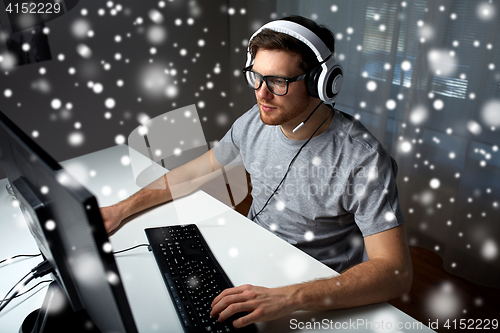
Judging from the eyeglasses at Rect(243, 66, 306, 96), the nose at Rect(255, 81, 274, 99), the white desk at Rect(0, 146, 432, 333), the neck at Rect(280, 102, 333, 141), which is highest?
the eyeglasses at Rect(243, 66, 306, 96)

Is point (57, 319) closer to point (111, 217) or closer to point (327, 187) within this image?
point (111, 217)

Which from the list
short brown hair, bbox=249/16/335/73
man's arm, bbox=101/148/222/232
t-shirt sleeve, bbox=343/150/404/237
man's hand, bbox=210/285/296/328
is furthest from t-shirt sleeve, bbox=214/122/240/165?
man's hand, bbox=210/285/296/328

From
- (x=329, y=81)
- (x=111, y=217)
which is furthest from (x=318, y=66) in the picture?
(x=111, y=217)

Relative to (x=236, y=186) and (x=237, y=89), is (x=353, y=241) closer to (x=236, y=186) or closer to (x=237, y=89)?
(x=236, y=186)

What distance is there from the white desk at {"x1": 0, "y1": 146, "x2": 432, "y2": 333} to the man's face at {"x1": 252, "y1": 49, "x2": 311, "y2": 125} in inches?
13.1

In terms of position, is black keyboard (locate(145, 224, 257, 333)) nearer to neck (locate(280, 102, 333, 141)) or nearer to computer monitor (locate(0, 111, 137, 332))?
computer monitor (locate(0, 111, 137, 332))

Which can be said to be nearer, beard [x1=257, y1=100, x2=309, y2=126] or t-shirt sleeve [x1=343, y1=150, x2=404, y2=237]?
t-shirt sleeve [x1=343, y1=150, x2=404, y2=237]

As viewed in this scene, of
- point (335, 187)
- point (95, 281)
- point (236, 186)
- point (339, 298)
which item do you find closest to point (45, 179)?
point (95, 281)

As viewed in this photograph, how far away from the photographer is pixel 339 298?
33.4 inches

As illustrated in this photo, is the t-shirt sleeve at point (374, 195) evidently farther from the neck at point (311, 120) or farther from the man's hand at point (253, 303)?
the man's hand at point (253, 303)

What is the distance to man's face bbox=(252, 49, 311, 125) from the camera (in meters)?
1.09

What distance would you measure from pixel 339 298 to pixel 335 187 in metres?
0.34

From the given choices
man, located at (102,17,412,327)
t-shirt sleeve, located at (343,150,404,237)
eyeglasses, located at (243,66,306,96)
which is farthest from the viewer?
eyeglasses, located at (243,66,306,96)
